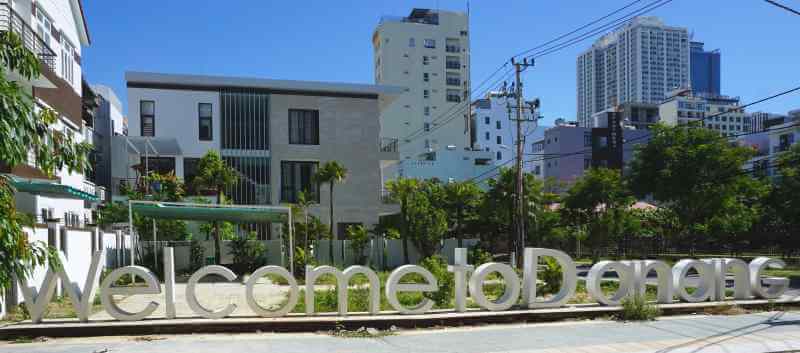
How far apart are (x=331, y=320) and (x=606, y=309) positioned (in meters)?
5.82

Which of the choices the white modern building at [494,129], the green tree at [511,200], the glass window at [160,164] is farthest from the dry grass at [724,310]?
the white modern building at [494,129]

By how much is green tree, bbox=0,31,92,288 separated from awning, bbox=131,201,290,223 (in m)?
13.4

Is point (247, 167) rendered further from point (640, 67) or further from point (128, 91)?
point (640, 67)

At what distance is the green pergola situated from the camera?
22.1 meters

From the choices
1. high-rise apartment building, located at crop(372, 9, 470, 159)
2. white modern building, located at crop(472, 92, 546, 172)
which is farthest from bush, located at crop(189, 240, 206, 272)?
white modern building, located at crop(472, 92, 546, 172)

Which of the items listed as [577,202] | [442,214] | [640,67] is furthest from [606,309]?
[640,67]

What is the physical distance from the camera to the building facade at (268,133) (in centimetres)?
3472

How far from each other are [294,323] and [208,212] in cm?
1324

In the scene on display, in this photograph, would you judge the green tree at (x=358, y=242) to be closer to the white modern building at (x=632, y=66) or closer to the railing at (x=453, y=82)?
the railing at (x=453, y=82)

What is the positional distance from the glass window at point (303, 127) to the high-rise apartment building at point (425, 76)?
146 ft

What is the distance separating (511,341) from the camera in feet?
36.4

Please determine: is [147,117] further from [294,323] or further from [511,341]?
[511,341]

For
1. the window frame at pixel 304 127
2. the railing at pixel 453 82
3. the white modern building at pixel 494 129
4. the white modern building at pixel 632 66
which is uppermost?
the white modern building at pixel 632 66

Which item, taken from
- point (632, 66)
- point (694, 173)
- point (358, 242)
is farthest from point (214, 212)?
point (632, 66)
